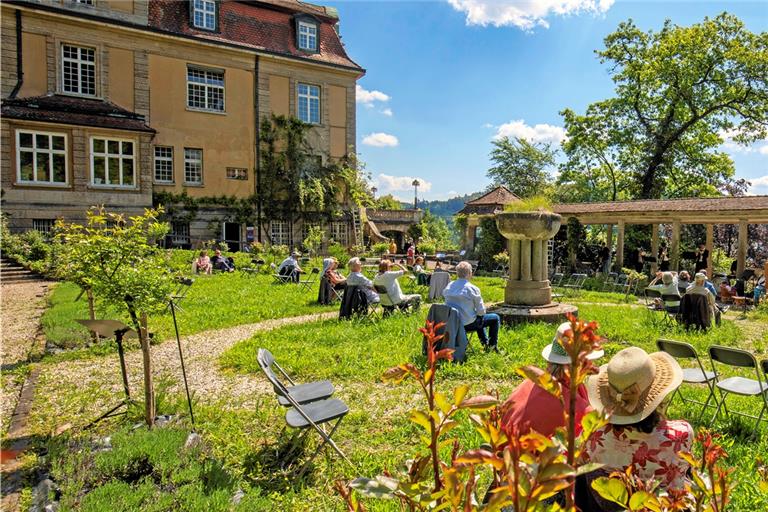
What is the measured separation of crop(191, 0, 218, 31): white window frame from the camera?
24188 millimetres

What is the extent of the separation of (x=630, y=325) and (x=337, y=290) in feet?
22.1

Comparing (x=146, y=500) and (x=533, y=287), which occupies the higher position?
(x=533, y=287)

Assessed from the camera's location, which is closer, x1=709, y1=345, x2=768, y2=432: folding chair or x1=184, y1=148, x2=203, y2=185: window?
x1=709, y1=345, x2=768, y2=432: folding chair

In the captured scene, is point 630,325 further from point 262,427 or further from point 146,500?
point 146,500

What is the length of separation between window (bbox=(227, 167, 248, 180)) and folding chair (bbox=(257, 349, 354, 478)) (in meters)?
22.4

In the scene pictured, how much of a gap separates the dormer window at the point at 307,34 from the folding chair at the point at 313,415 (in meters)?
26.2

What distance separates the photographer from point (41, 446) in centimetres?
425

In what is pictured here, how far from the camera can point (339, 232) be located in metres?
28.2

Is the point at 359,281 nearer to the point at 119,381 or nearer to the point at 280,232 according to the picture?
the point at 119,381

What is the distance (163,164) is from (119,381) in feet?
64.7

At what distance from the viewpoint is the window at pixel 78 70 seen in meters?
21.2

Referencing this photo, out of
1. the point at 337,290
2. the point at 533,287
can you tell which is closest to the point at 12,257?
the point at 337,290

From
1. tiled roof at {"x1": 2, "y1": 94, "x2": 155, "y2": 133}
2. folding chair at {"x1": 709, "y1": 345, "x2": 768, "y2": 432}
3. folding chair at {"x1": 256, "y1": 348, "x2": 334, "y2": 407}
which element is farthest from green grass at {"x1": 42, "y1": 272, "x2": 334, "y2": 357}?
tiled roof at {"x1": 2, "y1": 94, "x2": 155, "y2": 133}

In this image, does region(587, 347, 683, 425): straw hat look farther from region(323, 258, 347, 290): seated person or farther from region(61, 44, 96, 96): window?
region(61, 44, 96, 96): window
